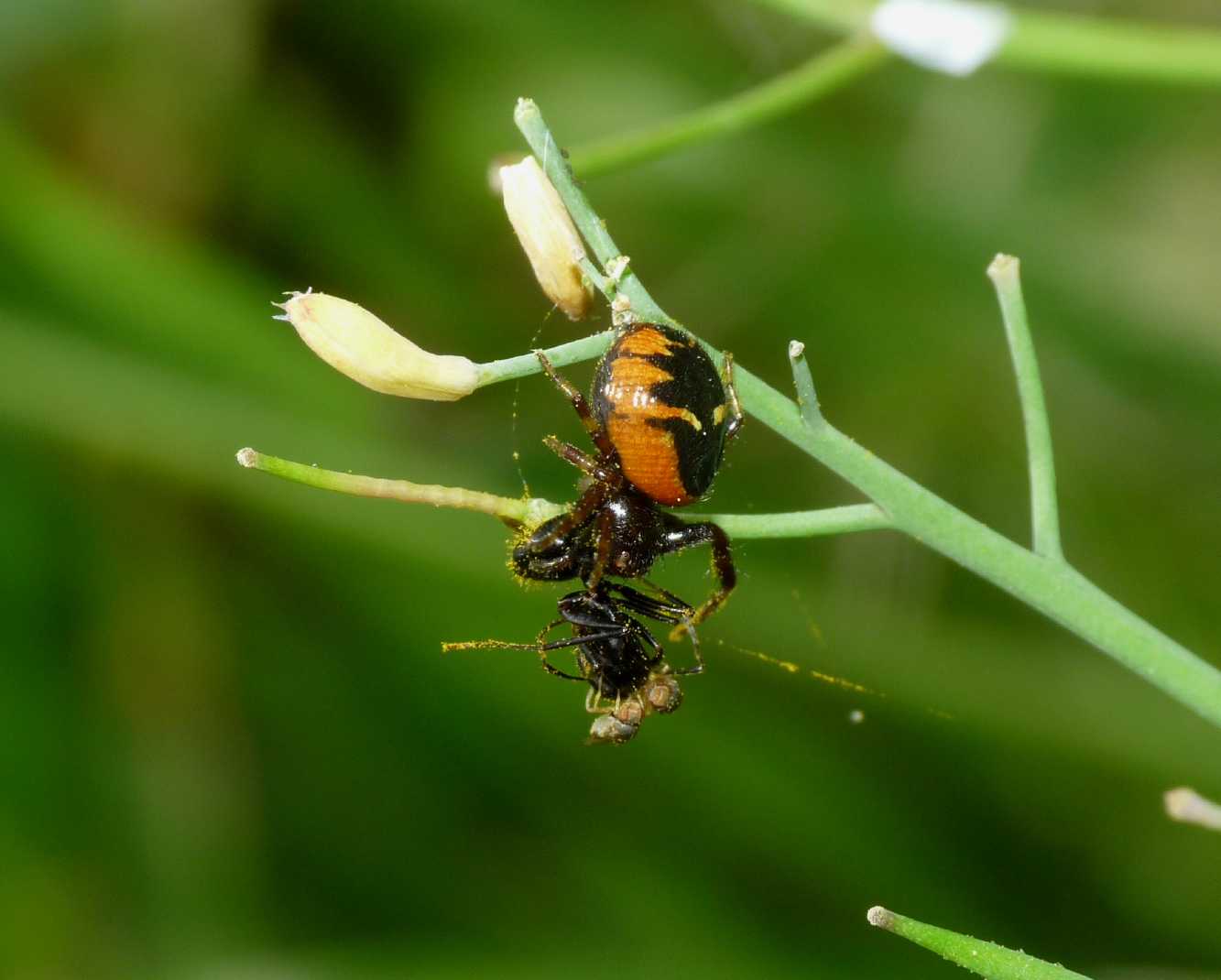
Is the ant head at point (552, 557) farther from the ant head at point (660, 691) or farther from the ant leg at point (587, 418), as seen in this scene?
the ant head at point (660, 691)

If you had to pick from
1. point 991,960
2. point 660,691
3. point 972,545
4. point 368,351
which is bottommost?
point 991,960

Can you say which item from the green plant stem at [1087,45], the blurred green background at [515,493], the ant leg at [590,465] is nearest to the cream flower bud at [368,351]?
the ant leg at [590,465]

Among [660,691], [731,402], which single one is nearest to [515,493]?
[660,691]

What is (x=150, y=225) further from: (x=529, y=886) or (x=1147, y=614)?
(x=1147, y=614)

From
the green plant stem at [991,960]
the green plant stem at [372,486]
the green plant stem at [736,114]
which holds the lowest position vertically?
the green plant stem at [991,960]

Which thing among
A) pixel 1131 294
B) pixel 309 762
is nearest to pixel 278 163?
pixel 309 762

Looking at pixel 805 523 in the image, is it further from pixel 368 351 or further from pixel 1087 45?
Answer: pixel 1087 45
